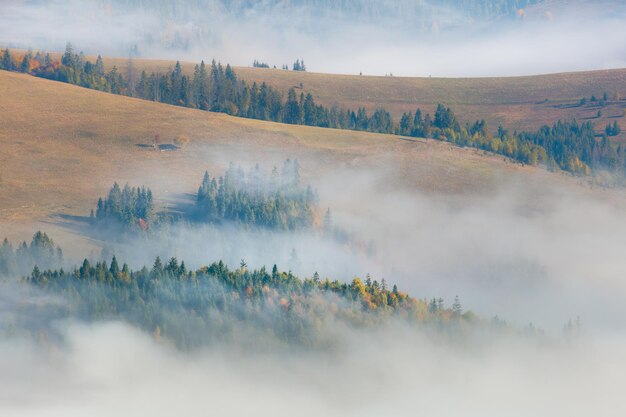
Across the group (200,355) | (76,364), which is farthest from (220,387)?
(76,364)

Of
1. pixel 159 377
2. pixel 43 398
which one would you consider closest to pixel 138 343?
pixel 159 377

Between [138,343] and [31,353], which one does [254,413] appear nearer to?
[138,343]

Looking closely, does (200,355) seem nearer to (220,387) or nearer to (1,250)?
(220,387)

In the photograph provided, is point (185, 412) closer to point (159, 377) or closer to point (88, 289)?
point (159, 377)

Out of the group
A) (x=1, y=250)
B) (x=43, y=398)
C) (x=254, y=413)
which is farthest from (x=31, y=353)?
(x=254, y=413)

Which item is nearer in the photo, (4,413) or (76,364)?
(4,413)

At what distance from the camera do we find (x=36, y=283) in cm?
18888

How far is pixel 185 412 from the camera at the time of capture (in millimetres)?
193375

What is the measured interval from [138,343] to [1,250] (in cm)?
2331

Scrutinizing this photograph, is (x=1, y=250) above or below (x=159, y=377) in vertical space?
above

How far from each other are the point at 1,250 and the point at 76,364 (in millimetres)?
19602

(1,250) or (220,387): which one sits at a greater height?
(1,250)

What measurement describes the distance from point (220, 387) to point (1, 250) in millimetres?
36149

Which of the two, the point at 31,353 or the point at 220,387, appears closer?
the point at 31,353
